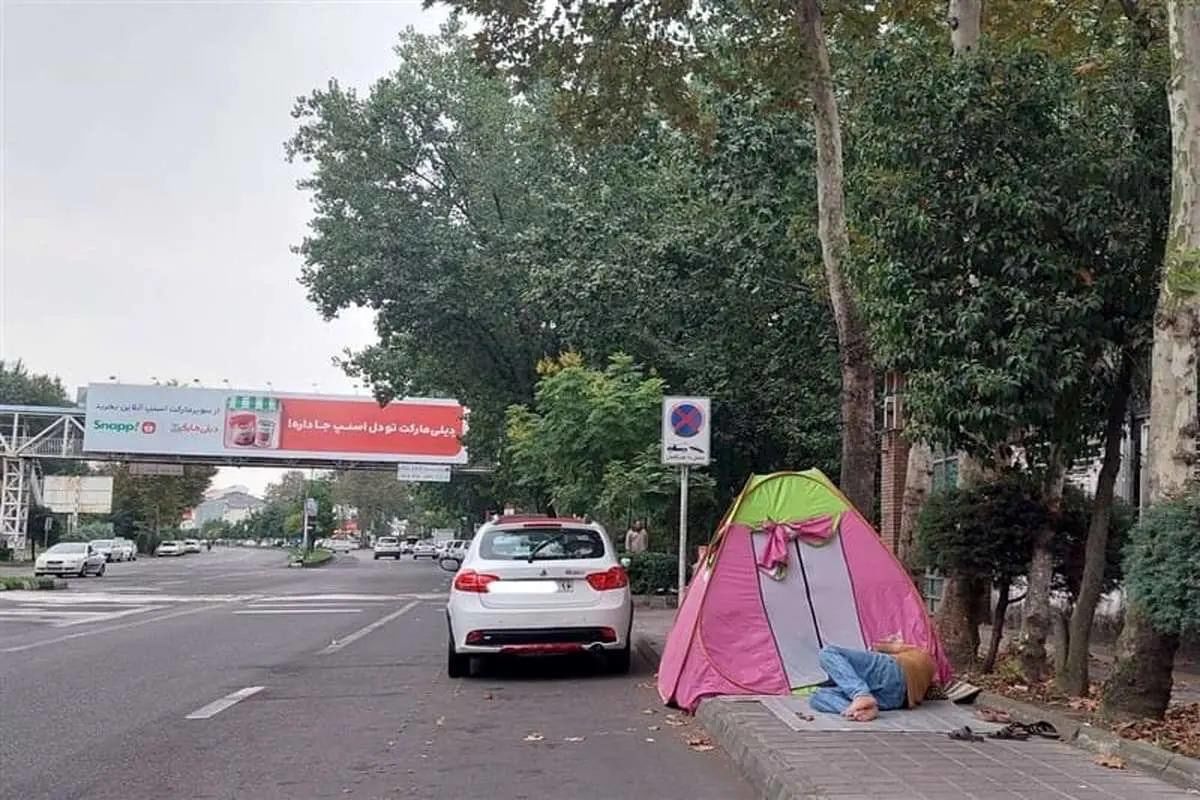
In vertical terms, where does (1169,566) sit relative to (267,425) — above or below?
below

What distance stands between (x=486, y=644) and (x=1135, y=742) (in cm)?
603

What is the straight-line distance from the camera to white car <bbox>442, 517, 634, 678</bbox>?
11.4m

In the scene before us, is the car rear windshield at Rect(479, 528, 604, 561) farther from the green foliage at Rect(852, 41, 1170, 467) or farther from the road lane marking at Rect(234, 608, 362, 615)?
the road lane marking at Rect(234, 608, 362, 615)

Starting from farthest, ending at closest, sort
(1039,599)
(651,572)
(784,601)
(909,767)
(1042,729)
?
1. (651,572)
2. (1039,599)
3. (784,601)
4. (1042,729)
5. (909,767)

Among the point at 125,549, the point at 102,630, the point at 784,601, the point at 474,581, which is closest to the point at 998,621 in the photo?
the point at 784,601

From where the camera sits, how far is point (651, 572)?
22812mm

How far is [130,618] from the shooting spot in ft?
66.3

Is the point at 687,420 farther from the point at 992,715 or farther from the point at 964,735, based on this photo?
the point at 964,735

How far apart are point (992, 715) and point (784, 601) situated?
1.84m

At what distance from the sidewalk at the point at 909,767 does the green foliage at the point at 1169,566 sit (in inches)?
35.6

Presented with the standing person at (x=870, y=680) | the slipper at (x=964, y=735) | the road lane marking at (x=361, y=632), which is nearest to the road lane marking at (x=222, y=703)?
the road lane marking at (x=361, y=632)

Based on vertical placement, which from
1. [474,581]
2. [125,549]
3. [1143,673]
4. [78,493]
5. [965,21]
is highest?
[965,21]

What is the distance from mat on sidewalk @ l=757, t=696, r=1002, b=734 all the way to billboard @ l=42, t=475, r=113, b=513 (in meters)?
58.0

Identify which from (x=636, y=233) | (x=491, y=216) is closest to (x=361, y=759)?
(x=636, y=233)
